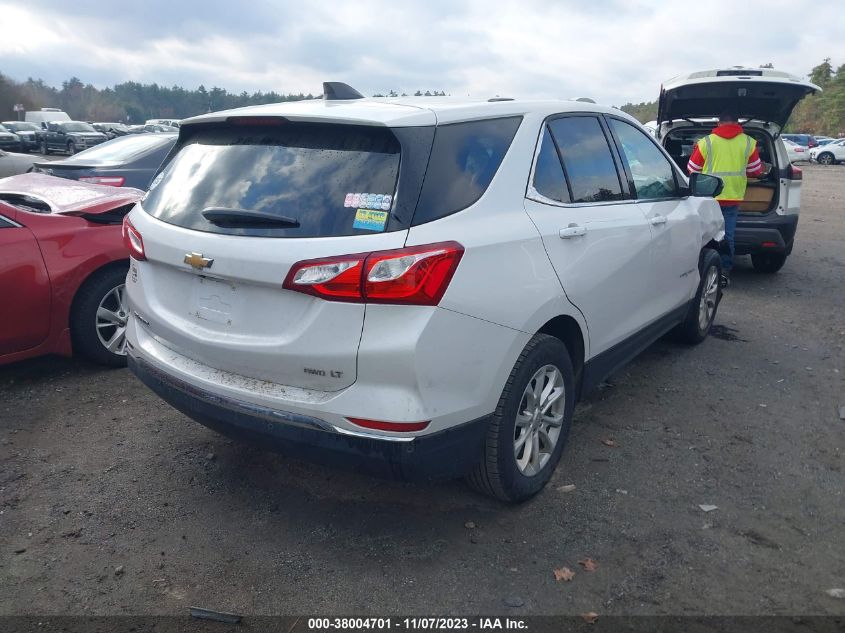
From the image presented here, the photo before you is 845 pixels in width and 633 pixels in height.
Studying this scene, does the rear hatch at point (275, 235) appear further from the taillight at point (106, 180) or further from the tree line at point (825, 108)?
the tree line at point (825, 108)

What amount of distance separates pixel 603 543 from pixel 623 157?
2.33 meters

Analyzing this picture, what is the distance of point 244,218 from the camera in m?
2.86

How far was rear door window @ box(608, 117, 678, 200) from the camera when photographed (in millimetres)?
4387

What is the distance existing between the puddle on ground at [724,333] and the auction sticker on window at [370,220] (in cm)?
457

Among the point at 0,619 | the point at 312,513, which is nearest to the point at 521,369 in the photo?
the point at 312,513

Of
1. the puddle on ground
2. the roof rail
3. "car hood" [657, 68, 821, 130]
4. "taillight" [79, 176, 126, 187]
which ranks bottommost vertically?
the puddle on ground

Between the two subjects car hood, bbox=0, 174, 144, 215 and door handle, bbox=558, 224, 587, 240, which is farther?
car hood, bbox=0, 174, 144, 215

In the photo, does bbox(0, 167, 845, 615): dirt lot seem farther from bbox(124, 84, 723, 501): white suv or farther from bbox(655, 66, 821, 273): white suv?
bbox(655, 66, 821, 273): white suv

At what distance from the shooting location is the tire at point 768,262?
8719mm

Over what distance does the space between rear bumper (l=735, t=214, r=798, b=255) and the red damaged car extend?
20.7 ft

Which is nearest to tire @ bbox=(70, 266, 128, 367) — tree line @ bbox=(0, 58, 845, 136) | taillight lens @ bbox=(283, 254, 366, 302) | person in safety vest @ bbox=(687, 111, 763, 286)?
taillight lens @ bbox=(283, 254, 366, 302)

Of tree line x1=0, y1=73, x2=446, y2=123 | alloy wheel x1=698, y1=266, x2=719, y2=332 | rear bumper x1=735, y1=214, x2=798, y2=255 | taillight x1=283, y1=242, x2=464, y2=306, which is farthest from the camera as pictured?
tree line x1=0, y1=73, x2=446, y2=123

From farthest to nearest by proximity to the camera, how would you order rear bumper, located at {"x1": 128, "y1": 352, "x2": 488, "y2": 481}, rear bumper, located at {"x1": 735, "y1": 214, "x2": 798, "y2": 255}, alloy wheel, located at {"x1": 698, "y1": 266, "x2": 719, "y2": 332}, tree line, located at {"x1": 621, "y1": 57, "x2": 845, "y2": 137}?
tree line, located at {"x1": 621, "y1": 57, "x2": 845, "y2": 137}, rear bumper, located at {"x1": 735, "y1": 214, "x2": 798, "y2": 255}, alloy wheel, located at {"x1": 698, "y1": 266, "x2": 719, "y2": 332}, rear bumper, located at {"x1": 128, "y1": 352, "x2": 488, "y2": 481}

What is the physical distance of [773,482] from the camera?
3703mm
